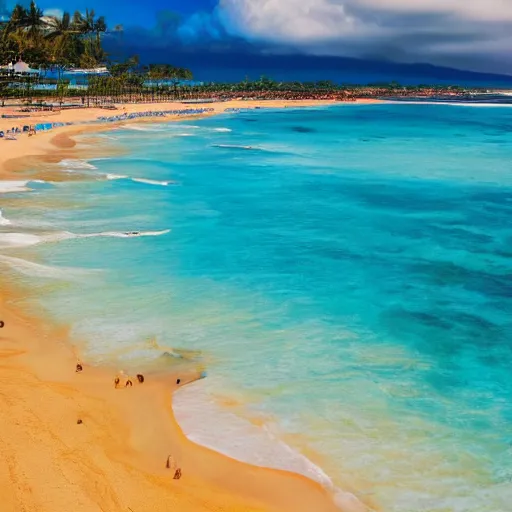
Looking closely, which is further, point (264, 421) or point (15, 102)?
point (15, 102)

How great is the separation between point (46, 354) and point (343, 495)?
7.37m

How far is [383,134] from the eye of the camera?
7138 cm

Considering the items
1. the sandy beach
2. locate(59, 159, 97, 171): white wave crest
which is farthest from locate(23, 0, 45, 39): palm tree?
the sandy beach

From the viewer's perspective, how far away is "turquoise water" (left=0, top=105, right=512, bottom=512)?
1048 centimetres

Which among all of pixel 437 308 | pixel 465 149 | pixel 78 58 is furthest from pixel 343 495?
pixel 78 58

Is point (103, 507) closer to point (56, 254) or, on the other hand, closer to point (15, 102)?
point (56, 254)

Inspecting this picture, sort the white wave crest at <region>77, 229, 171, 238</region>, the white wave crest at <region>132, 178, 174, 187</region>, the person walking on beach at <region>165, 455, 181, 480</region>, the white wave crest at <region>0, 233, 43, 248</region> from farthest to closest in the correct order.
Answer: the white wave crest at <region>132, 178, 174, 187</region> → the white wave crest at <region>77, 229, 171, 238</region> → the white wave crest at <region>0, 233, 43, 248</region> → the person walking on beach at <region>165, 455, 181, 480</region>

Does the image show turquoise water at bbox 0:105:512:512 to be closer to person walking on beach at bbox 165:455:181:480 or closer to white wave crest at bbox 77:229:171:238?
white wave crest at bbox 77:229:171:238

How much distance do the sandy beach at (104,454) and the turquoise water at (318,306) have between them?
0.55 m

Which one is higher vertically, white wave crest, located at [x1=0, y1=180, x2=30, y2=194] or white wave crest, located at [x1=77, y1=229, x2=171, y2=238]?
white wave crest, located at [x1=0, y1=180, x2=30, y2=194]

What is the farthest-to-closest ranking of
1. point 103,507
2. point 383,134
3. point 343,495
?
point 383,134 → point 343,495 → point 103,507

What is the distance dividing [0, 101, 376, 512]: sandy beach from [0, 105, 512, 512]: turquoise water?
1.81ft

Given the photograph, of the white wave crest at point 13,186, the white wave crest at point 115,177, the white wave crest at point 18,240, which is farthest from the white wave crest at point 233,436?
the white wave crest at point 115,177

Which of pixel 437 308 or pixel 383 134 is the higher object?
pixel 383 134
